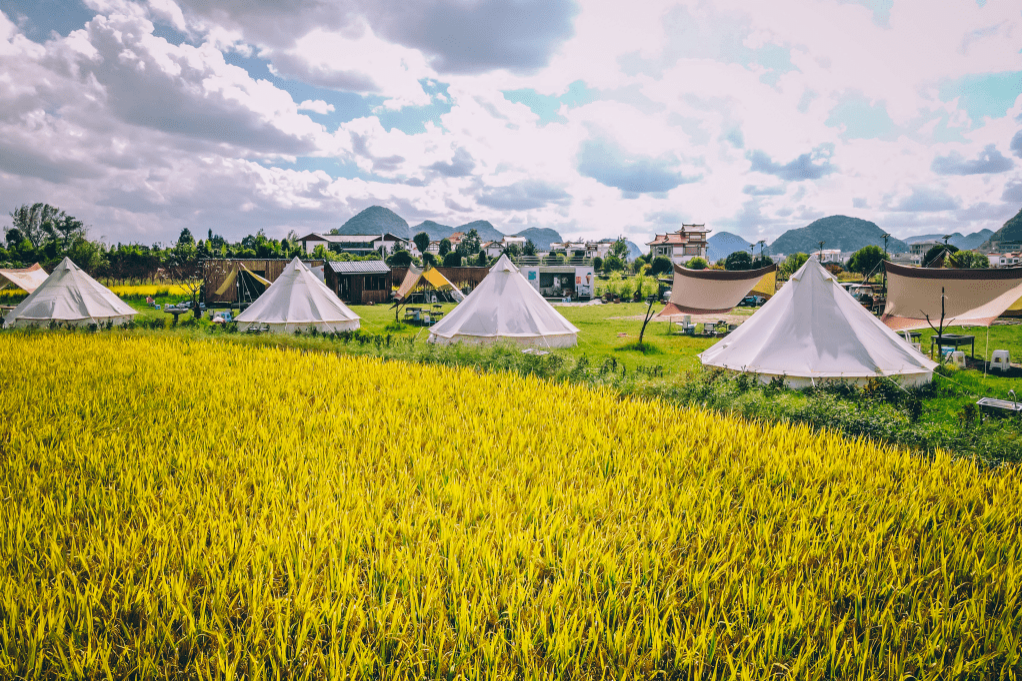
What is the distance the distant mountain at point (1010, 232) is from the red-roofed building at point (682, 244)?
8233cm

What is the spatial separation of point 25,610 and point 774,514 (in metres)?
4.72

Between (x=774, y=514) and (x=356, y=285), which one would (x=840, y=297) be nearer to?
(x=774, y=514)

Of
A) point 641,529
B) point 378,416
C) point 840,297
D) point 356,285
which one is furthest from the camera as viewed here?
point 356,285

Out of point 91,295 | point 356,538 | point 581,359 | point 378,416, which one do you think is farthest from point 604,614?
point 91,295

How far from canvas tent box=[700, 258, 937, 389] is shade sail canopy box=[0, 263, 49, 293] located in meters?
36.2

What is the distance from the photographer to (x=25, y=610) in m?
2.68

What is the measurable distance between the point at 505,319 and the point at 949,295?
39.7 feet

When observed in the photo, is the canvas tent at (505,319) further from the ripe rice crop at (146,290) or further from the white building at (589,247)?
the white building at (589,247)

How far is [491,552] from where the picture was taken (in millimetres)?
3162

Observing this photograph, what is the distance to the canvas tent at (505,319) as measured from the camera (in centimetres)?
1622

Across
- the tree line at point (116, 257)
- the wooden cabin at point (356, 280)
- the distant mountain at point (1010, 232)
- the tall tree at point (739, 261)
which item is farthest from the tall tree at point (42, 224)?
the distant mountain at point (1010, 232)

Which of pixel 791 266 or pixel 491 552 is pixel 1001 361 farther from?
pixel 791 266

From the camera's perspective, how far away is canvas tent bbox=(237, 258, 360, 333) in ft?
65.3

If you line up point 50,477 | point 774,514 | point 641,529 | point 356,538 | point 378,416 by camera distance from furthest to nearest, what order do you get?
point 378,416, point 50,477, point 774,514, point 641,529, point 356,538
